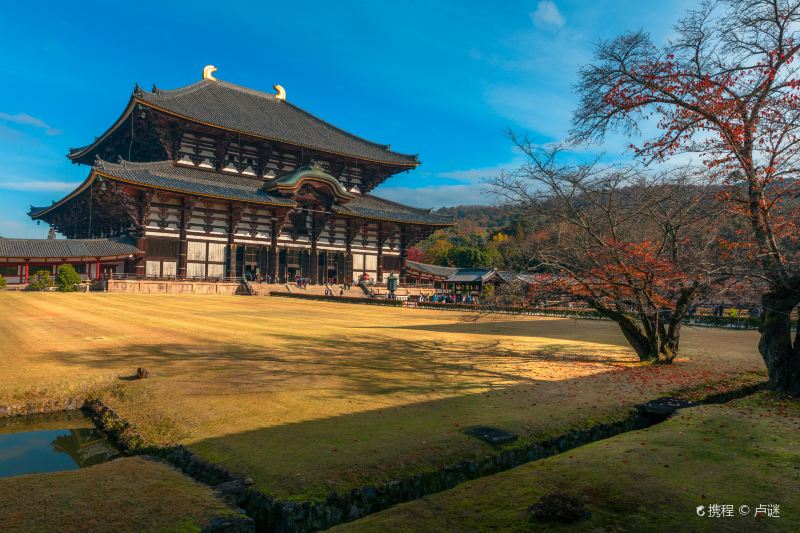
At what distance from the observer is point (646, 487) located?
15.5 ft

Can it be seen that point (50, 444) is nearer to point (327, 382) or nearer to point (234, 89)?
point (327, 382)

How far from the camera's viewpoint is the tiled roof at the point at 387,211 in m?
43.6

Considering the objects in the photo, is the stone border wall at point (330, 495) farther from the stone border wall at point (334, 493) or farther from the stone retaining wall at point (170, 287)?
the stone retaining wall at point (170, 287)

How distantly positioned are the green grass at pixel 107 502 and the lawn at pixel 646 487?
4.83 feet

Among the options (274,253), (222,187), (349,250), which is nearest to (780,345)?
(222,187)

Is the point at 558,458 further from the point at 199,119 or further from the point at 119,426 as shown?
the point at 199,119

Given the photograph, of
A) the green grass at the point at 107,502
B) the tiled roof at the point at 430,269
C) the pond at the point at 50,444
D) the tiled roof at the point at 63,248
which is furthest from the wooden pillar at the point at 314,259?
the green grass at the point at 107,502

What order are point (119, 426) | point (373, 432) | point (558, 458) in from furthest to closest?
point (119, 426) → point (373, 432) → point (558, 458)

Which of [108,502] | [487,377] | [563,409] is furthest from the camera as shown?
[487,377]

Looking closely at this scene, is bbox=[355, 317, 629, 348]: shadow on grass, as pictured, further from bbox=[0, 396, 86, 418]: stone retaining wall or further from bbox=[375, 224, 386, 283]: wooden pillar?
bbox=[375, 224, 386, 283]: wooden pillar

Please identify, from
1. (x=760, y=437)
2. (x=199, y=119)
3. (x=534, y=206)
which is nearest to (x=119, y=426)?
(x=760, y=437)

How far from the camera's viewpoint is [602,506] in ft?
14.1

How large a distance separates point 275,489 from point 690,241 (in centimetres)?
1263

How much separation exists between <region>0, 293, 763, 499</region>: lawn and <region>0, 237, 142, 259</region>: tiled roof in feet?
48.9
